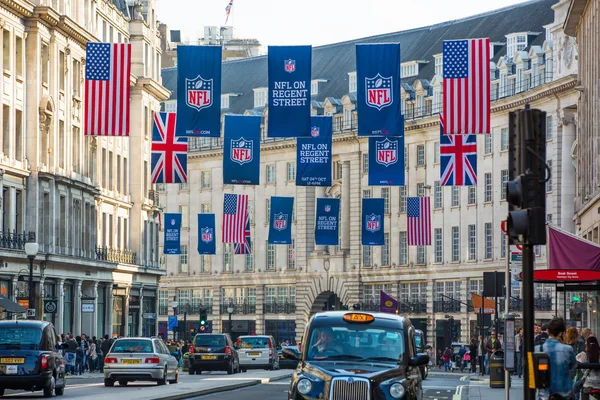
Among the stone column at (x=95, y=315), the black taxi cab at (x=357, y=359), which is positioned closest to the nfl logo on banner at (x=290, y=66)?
the black taxi cab at (x=357, y=359)

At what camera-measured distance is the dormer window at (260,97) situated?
119438mm

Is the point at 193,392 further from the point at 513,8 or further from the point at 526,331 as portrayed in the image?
the point at 513,8

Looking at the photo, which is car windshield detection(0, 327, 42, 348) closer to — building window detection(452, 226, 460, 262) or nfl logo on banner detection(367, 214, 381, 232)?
nfl logo on banner detection(367, 214, 381, 232)

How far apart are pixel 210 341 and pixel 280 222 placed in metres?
16.4

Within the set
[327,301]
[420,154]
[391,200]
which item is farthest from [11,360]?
[327,301]

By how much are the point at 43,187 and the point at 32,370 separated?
32.4m

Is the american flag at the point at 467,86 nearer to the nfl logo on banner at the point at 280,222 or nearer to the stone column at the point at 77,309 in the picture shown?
the nfl logo on banner at the point at 280,222

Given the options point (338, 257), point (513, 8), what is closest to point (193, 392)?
point (513, 8)

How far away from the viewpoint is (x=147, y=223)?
86375 millimetres

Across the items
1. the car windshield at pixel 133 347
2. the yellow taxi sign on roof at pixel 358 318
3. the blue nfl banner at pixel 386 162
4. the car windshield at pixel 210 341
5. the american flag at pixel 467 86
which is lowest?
the car windshield at pixel 210 341

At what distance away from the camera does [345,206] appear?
110125 mm

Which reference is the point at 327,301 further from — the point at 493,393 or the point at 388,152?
the point at 493,393

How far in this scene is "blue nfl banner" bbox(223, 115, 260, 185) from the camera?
165 ft

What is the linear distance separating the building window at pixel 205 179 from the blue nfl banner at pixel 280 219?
51.5m
